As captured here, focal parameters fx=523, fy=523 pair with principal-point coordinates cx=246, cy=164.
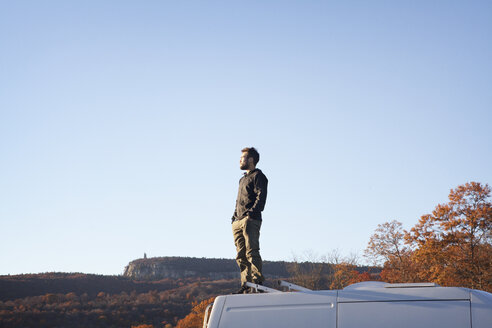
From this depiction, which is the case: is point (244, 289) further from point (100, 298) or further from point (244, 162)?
point (100, 298)

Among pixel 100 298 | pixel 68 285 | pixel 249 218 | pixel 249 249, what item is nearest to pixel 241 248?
pixel 249 249

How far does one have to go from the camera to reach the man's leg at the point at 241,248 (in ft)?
23.5

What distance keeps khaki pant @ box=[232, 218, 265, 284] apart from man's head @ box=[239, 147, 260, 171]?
0.84m

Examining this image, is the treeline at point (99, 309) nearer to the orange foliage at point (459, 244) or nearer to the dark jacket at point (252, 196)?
the orange foliage at point (459, 244)

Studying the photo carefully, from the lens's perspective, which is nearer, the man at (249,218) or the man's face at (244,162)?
the man at (249,218)

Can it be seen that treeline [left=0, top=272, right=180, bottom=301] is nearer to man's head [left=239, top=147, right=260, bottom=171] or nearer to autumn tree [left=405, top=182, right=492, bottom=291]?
autumn tree [left=405, top=182, right=492, bottom=291]

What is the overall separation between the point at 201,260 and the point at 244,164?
13650cm

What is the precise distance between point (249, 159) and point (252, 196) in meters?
0.60

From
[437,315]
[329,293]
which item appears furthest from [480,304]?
[329,293]

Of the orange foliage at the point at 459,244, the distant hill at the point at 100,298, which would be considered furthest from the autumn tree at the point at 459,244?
the distant hill at the point at 100,298

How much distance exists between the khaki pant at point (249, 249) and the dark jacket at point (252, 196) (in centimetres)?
12

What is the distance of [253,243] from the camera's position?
711 centimetres

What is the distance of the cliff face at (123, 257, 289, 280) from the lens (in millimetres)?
127688

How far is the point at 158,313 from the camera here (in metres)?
76.9
